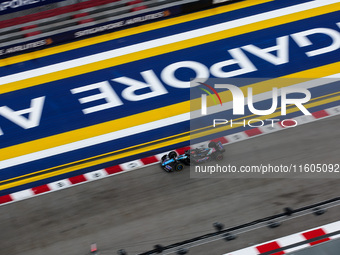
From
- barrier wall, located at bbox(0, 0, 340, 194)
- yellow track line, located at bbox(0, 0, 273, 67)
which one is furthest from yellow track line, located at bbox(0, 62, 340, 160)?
yellow track line, located at bbox(0, 0, 273, 67)

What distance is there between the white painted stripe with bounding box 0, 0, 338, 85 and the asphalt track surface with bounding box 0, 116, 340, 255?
4649 mm

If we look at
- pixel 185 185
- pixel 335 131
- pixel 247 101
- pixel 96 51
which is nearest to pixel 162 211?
pixel 185 185

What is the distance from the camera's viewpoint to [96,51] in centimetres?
1486

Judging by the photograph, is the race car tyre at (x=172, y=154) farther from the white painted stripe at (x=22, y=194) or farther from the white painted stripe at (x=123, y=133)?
the white painted stripe at (x=22, y=194)

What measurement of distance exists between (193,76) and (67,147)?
15.0 ft

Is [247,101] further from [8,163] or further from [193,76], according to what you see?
[8,163]

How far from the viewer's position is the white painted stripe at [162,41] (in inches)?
568

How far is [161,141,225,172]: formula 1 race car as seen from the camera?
11734mm

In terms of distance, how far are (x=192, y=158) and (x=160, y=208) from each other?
1632mm

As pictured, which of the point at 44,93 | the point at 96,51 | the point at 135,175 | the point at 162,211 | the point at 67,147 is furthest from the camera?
the point at 96,51

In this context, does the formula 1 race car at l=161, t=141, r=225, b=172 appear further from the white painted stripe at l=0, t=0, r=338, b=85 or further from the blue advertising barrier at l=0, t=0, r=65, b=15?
the blue advertising barrier at l=0, t=0, r=65, b=15

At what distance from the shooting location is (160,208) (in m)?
11.1

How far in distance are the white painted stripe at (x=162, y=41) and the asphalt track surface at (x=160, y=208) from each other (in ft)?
15.3

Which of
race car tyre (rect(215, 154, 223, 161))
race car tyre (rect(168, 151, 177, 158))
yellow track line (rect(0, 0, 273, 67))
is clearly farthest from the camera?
yellow track line (rect(0, 0, 273, 67))
